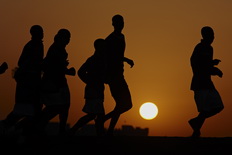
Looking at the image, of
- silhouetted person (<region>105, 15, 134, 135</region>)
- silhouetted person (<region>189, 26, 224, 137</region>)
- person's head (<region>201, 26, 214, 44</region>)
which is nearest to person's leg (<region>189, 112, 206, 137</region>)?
silhouetted person (<region>189, 26, 224, 137</region>)

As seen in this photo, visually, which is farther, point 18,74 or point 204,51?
point 204,51

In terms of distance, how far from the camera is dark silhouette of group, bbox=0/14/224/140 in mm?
11180

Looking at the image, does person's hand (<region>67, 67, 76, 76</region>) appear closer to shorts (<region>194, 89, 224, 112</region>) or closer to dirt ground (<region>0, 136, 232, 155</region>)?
dirt ground (<region>0, 136, 232, 155</region>)

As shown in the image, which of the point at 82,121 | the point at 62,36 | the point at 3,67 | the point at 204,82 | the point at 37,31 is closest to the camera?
the point at 3,67

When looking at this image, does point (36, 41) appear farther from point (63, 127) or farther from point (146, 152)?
point (146, 152)

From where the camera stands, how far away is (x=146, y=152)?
9.66 meters

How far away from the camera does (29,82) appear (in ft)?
36.7

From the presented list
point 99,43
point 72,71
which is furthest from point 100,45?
point 72,71

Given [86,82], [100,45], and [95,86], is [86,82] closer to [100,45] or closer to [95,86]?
[95,86]

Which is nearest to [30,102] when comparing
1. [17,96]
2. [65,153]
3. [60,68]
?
[17,96]

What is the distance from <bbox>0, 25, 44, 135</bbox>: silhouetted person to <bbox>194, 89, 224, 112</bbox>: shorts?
354cm

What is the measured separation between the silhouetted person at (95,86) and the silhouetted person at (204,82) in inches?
80.8

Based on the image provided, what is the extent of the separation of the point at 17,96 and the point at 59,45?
4.83ft

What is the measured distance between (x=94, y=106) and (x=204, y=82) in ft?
8.28
